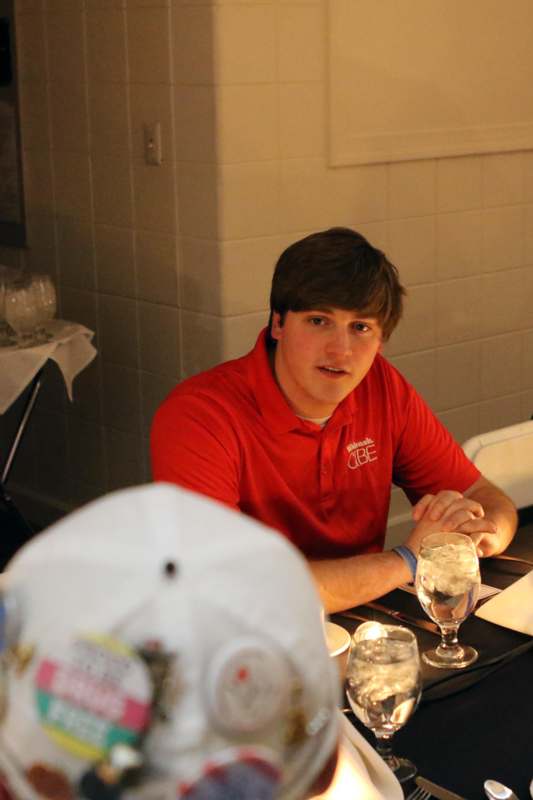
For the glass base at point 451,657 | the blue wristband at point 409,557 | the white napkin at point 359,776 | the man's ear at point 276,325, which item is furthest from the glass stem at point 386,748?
the man's ear at point 276,325

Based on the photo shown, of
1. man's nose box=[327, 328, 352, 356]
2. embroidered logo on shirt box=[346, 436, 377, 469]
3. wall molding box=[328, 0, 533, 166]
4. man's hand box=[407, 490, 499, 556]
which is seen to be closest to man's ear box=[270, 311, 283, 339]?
man's nose box=[327, 328, 352, 356]

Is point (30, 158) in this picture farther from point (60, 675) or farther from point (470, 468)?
point (60, 675)

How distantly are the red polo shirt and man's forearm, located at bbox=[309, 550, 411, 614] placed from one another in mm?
243

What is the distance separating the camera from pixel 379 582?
71.6 inches

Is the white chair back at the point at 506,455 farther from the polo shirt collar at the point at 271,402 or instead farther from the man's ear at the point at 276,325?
the man's ear at the point at 276,325

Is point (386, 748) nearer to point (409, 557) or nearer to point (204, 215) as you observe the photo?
point (409, 557)

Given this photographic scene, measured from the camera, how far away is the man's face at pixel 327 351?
6.74 feet

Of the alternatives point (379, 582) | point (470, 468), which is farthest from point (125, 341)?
point (379, 582)

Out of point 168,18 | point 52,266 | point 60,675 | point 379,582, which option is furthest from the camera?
point 52,266

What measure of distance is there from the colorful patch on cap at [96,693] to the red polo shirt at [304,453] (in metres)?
1.30

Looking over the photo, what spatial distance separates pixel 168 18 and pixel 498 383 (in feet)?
5.29

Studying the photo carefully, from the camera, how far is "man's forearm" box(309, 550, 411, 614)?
1767 mm

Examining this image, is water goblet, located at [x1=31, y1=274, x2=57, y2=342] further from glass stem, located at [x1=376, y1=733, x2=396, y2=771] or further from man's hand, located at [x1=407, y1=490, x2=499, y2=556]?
glass stem, located at [x1=376, y1=733, x2=396, y2=771]

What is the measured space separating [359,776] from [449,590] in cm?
49
